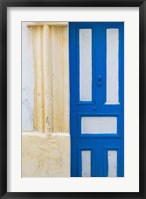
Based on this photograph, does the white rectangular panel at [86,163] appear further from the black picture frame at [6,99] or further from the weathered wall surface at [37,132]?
the black picture frame at [6,99]

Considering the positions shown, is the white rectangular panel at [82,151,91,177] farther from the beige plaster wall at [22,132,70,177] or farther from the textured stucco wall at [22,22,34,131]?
the textured stucco wall at [22,22,34,131]

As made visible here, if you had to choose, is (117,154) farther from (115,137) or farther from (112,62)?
(112,62)

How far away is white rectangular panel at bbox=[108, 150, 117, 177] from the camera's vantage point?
309 cm

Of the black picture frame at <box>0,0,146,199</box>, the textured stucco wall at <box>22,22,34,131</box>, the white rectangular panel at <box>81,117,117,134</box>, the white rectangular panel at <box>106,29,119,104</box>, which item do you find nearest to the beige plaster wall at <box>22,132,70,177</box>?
the textured stucco wall at <box>22,22,34,131</box>

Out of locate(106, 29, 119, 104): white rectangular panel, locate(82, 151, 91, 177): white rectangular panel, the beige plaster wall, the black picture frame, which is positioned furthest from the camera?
locate(82, 151, 91, 177): white rectangular panel

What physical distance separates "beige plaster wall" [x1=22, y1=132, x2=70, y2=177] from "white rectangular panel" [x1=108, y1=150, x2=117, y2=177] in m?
0.45

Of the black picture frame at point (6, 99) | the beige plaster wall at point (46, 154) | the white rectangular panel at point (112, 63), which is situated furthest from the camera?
the white rectangular panel at point (112, 63)

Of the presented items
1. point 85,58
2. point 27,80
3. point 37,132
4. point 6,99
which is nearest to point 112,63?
point 85,58

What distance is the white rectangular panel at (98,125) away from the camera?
3.11m

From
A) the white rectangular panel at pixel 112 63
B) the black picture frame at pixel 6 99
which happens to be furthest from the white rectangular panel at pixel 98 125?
the black picture frame at pixel 6 99

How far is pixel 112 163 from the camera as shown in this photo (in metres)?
3.13

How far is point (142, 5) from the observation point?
1.68 m

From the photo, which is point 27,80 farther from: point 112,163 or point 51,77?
point 112,163

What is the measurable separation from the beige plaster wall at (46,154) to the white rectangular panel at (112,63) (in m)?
0.62
